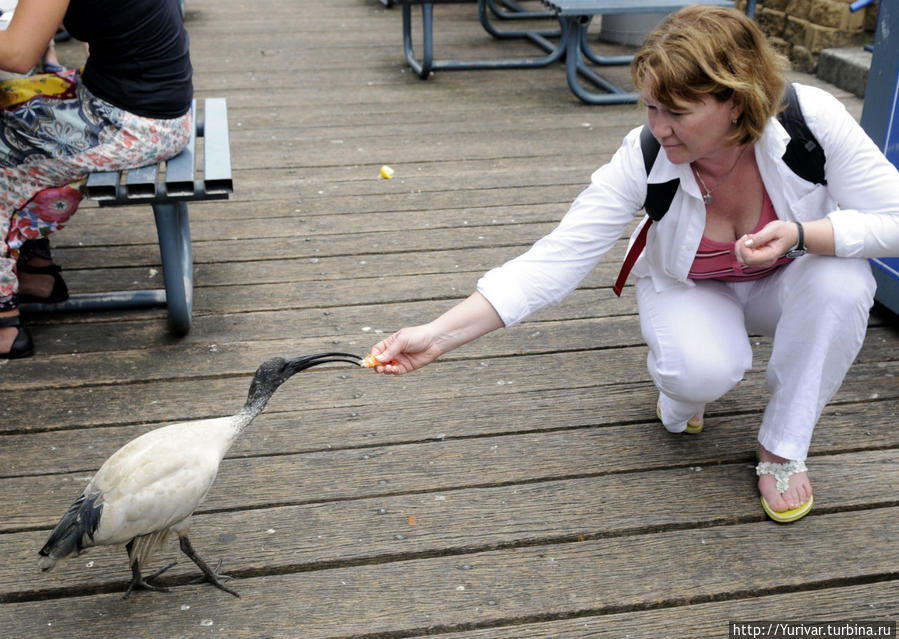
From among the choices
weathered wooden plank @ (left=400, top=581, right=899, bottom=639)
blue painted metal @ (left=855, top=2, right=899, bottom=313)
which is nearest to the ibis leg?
weathered wooden plank @ (left=400, top=581, right=899, bottom=639)

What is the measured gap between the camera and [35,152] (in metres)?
2.94

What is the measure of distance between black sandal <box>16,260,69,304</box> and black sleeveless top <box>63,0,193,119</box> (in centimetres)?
65

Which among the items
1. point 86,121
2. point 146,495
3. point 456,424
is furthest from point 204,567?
point 86,121

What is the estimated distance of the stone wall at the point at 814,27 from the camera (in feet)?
20.0

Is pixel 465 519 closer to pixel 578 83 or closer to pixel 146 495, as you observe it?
pixel 146 495

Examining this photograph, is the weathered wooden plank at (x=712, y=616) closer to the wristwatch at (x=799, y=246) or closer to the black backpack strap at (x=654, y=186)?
the wristwatch at (x=799, y=246)

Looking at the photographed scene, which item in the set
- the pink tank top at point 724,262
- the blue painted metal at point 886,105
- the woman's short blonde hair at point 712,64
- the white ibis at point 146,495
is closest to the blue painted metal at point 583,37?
the blue painted metal at point 886,105

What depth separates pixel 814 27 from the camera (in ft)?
20.6

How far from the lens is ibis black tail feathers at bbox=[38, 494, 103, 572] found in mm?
1918

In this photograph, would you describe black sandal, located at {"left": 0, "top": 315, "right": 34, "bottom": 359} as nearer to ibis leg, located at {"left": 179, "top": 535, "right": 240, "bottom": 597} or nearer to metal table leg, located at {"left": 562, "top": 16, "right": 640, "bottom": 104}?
ibis leg, located at {"left": 179, "top": 535, "right": 240, "bottom": 597}

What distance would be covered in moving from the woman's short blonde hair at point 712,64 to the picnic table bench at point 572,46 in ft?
10.6

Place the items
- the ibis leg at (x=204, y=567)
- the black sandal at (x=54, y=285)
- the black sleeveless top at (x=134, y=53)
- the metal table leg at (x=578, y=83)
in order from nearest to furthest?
1. the ibis leg at (x=204, y=567)
2. the black sleeveless top at (x=134, y=53)
3. the black sandal at (x=54, y=285)
4. the metal table leg at (x=578, y=83)

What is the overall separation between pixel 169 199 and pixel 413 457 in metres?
1.11

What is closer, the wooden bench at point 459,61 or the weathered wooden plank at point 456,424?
the weathered wooden plank at point 456,424
